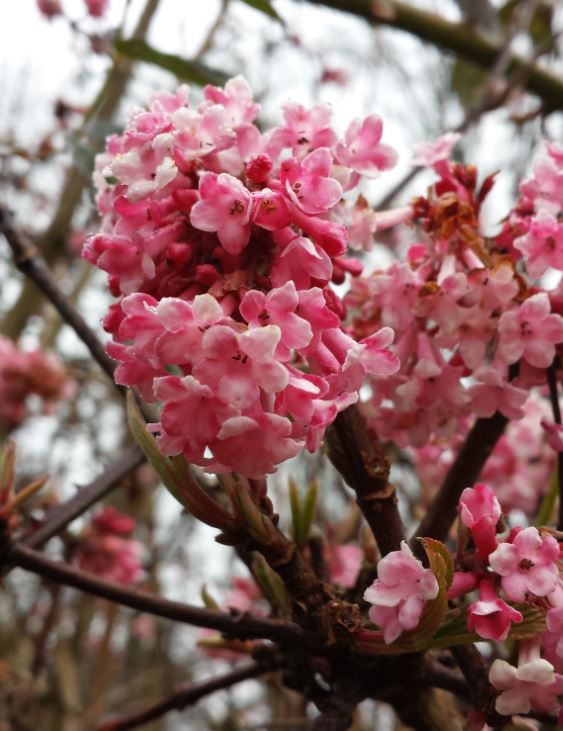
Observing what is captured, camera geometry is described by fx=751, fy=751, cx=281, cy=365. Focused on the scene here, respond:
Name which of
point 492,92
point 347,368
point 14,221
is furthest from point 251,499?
point 492,92

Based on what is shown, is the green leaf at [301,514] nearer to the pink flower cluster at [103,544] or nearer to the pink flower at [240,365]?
the pink flower at [240,365]

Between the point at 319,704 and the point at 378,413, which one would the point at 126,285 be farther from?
the point at 319,704

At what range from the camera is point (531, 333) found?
892mm

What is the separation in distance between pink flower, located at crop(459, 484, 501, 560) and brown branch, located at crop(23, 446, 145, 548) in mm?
648

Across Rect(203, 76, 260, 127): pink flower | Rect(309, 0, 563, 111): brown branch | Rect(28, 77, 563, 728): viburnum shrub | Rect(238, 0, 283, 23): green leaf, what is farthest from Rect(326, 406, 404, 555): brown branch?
Rect(309, 0, 563, 111): brown branch

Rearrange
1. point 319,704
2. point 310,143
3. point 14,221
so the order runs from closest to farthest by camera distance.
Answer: point 310,143
point 319,704
point 14,221

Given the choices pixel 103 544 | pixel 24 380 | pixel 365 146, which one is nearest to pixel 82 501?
pixel 365 146

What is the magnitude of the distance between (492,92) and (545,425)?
5.94 ft

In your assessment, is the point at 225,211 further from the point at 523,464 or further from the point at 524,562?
the point at 523,464

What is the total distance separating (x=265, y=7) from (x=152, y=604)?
0.91 metres

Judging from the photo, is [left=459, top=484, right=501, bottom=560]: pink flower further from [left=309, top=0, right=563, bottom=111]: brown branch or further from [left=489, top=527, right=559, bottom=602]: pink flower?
[left=309, top=0, right=563, bottom=111]: brown branch

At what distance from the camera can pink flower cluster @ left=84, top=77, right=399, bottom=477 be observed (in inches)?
25.0

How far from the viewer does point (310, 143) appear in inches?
32.4

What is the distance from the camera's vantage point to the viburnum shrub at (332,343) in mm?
654
